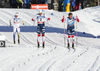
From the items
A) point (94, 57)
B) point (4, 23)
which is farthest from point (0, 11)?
point (94, 57)

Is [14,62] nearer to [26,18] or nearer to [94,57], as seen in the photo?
[94,57]

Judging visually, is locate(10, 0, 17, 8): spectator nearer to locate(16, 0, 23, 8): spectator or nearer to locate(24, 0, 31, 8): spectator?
locate(16, 0, 23, 8): spectator

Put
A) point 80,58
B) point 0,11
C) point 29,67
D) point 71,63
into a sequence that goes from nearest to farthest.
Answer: point 29,67 < point 71,63 < point 80,58 < point 0,11

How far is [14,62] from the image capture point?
11258mm

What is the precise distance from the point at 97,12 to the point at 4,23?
19073 millimetres

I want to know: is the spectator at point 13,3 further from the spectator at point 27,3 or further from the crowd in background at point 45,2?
the spectator at point 27,3

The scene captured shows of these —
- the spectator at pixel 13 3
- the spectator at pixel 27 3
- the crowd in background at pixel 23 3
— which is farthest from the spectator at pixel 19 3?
the spectator at pixel 27 3

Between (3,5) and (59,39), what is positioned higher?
(3,5)

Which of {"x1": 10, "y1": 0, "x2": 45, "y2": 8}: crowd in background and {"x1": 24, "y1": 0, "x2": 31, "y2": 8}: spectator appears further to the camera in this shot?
{"x1": 10, "y1": 0, "x2": 45, "y2": 8}: crowd in background

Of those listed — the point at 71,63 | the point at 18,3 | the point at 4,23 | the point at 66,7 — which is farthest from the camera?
the point at 18,3

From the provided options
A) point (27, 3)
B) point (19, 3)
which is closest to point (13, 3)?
point (19, 3)

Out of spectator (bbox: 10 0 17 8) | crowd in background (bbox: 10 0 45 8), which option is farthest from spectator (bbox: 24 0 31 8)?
spectator (bbox: 10 0 17 8)

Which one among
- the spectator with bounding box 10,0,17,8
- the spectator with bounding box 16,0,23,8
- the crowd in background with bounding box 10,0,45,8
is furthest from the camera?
the spectator with bounding box 10,0,17,8

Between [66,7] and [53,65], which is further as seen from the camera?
[66,7]
